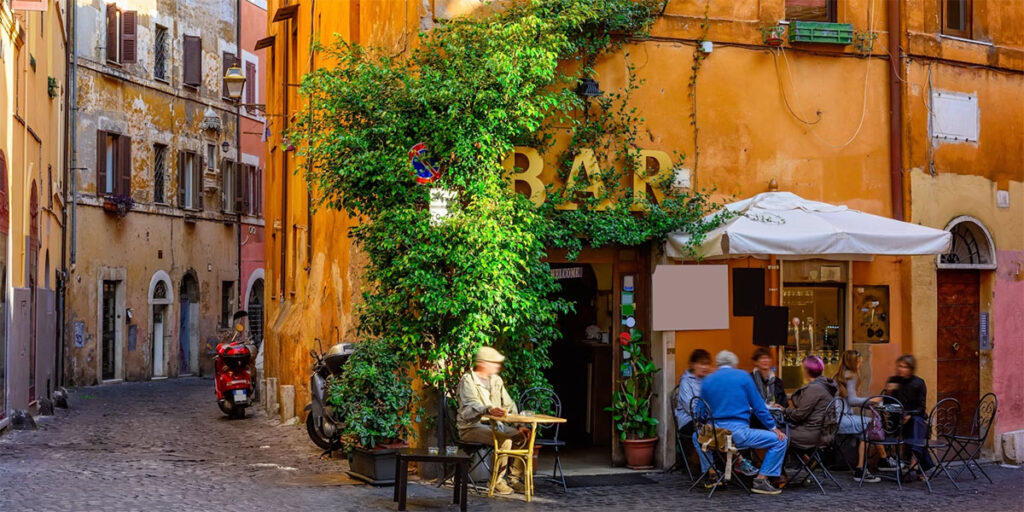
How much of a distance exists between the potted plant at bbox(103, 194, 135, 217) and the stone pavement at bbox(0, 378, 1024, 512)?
12.5 m

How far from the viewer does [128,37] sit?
28.0m

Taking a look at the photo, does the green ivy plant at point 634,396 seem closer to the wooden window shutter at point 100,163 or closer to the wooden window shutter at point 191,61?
the wooden window shutter at point 100,163

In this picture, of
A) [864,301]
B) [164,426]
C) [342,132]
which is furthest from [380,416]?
[164,426]

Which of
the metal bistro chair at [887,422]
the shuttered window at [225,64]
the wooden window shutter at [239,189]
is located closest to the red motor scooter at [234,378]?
the metal bistro chair at [887,422]

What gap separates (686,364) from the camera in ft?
40.9

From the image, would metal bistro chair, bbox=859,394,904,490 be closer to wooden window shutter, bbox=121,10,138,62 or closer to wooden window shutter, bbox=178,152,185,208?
wooden window shutter, bbox=121,10,138,62

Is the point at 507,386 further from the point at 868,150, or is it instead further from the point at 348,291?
the point at 868,150

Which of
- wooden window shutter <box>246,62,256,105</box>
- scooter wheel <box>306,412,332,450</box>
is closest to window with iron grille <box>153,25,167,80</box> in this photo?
wooden window shutter <box>246,62,256,105</box>

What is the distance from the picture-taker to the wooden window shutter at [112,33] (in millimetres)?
27453

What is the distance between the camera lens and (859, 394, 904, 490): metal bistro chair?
11.3 meters

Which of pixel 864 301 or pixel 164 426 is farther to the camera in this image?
pixel 164 426

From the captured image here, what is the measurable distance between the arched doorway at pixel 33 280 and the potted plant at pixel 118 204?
929cm

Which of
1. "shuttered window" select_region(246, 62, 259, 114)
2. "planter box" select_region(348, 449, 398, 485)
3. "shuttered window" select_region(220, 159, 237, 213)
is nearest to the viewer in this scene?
"planter box" select_region(348, 449, 398, 485)

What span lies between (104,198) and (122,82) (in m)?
2.80
